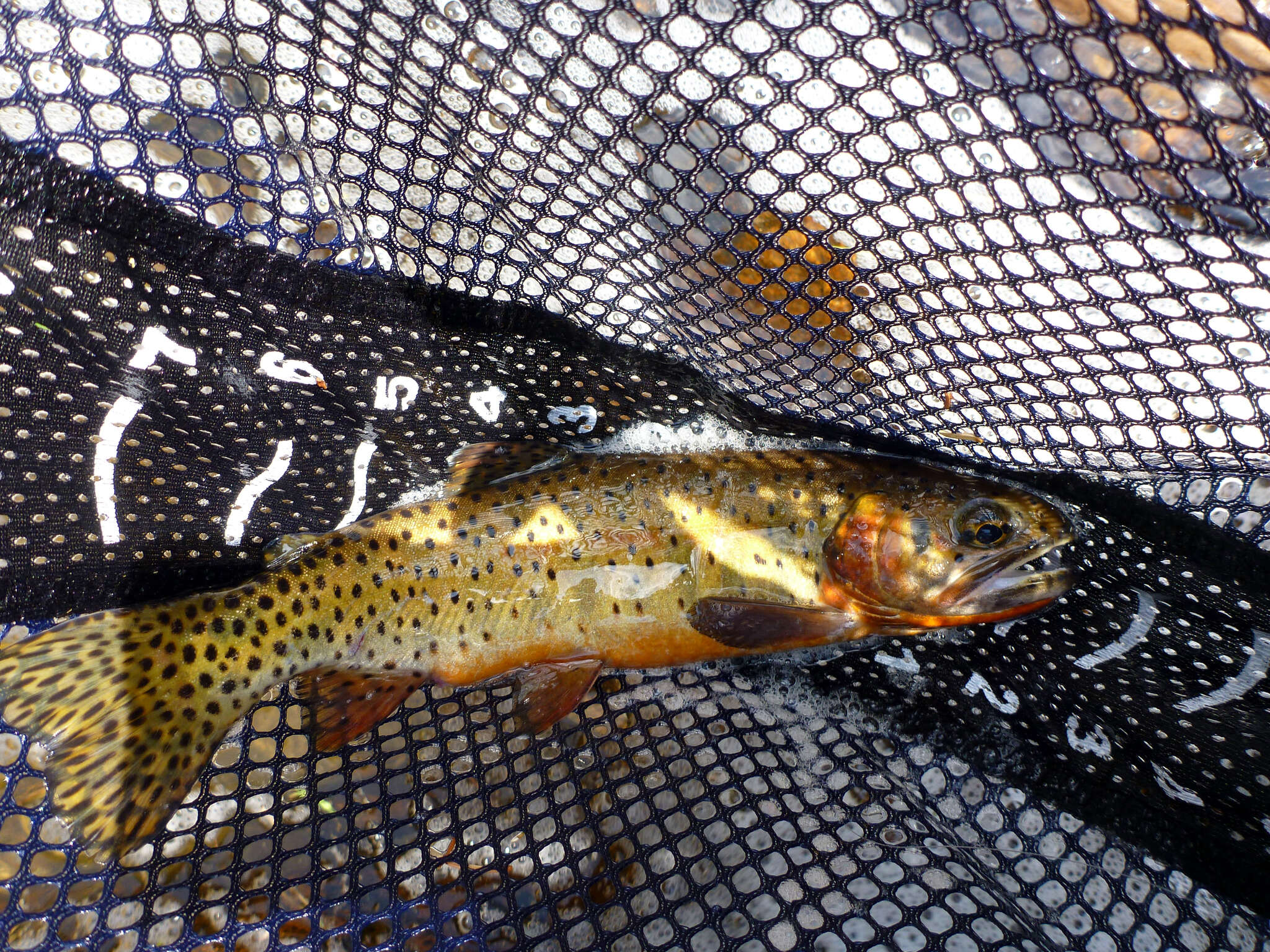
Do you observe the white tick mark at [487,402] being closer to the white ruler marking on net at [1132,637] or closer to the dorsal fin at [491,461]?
the dorsal fin at [491,461]

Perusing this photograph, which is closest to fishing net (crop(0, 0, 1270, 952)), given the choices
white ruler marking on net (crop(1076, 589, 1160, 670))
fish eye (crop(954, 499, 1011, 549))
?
white ruler marking on net (crop(1076, 589, 1160, 670))

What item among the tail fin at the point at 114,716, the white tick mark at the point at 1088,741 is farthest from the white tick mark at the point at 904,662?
the tail fin at the point at 114,716

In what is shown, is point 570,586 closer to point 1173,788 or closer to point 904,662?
point 904,662

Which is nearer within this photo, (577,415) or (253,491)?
(253,491)

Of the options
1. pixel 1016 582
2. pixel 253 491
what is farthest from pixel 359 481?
pixel 1016 582

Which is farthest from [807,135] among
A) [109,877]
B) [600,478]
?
[109,877]

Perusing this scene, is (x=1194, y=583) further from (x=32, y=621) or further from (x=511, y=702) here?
(x=32, y=621)

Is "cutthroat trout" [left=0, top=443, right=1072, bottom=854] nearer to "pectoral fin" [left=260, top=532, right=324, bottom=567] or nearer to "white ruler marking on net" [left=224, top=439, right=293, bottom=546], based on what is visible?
"pectoral fin" [left=260, top=532, right=324, bottom=567]
